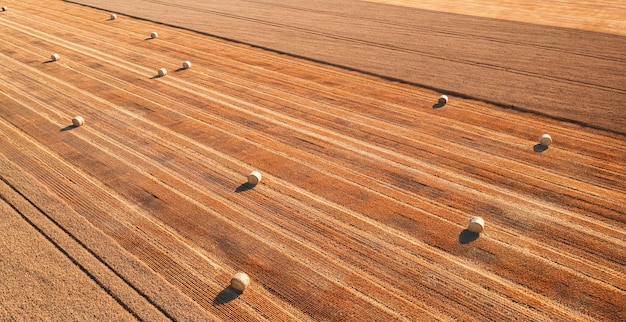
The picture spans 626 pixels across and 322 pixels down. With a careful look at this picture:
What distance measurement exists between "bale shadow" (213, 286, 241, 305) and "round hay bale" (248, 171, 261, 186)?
2.24 meters

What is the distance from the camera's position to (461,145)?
8.41m

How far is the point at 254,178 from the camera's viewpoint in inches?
289

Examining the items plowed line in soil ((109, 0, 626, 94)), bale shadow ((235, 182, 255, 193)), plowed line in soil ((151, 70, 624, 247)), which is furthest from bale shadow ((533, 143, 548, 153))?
bale shadow ((235, 182, 255, 193))

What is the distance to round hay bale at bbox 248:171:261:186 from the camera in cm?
735

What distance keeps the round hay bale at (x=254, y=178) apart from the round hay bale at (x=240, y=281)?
2162mm

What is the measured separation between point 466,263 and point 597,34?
12.2 meters

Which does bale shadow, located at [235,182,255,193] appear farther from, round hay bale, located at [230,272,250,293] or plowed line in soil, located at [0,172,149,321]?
plowed line in soil, located at [0,172,149,321]

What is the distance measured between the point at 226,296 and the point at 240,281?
0.81 ft

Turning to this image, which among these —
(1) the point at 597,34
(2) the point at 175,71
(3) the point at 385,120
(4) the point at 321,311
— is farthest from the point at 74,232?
(1) the point at 597,34

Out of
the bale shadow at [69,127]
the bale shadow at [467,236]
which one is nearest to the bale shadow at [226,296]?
the bale shadow at [467,236]

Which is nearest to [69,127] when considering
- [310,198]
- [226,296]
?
[310,198]

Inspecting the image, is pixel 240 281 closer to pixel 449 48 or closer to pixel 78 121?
pixel 78 121

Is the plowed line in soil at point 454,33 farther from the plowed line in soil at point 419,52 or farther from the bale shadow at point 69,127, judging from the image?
the bale shadow at point 69,127

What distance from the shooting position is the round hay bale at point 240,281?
17.5 ft
